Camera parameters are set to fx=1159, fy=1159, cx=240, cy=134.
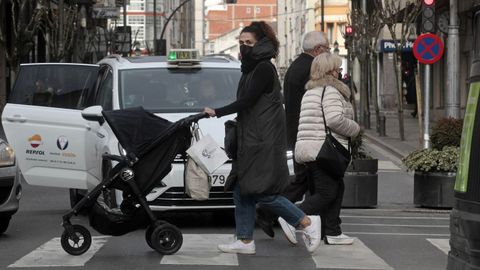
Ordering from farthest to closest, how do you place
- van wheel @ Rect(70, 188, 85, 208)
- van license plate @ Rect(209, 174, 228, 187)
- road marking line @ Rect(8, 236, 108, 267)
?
van wheel @ Rect(70, 188, 85, 208), van license plate @ Rect(209, 174, 228, 187), road marking line @ Rect(8, 236, 108, 267)

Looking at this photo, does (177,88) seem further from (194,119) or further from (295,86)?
(194,119)

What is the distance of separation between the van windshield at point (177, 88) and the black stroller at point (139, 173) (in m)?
2.75

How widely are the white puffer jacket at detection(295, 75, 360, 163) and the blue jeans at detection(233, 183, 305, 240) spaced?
2.37ft

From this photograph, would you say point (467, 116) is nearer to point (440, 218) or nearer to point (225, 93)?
point (225, 93)

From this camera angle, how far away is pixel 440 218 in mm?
13898

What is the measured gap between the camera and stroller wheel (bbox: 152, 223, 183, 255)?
9633 millimetres

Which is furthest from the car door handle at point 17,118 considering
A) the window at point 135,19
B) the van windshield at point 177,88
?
the window at point 135,19

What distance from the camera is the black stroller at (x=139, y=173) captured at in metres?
9.55

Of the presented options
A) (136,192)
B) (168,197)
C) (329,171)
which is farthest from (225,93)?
(136,192)

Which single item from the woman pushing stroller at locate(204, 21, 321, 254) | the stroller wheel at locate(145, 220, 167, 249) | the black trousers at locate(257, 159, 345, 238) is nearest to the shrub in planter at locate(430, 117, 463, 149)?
the black trousers at locate(257, 159, 345, 238)

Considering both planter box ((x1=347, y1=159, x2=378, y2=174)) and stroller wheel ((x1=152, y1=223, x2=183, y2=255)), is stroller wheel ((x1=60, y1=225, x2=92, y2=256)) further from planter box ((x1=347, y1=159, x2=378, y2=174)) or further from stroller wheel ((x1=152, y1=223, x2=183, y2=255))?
planter box ((x1=347, y1=159, x2=378, y2=174))

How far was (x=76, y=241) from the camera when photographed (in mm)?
9672

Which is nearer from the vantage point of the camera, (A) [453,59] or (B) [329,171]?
(B) [329,171]

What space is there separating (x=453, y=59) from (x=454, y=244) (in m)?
19.2
